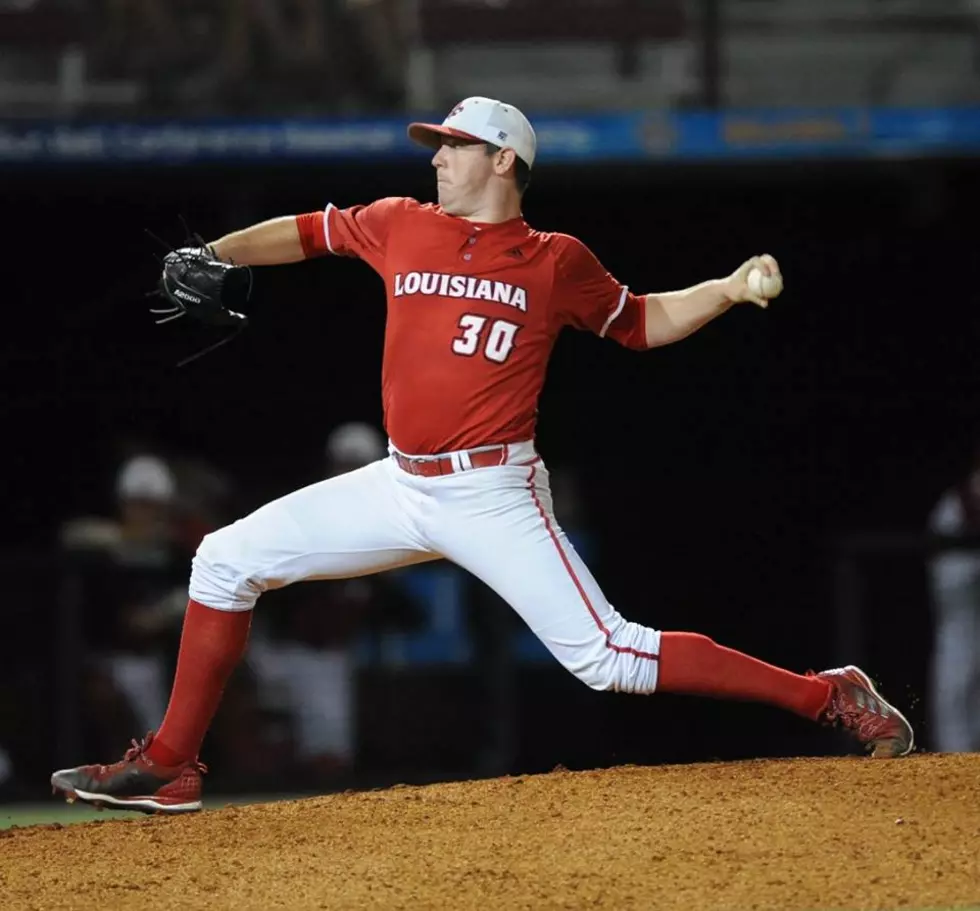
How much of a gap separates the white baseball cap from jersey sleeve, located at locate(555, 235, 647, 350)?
0.27 metres

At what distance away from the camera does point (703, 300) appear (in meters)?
5.03

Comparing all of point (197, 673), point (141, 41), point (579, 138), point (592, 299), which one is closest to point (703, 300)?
point (592, 299)

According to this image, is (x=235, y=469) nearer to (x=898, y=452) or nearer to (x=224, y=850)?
(x=898, y=452)

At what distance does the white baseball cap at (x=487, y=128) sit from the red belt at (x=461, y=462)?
0.78 meters

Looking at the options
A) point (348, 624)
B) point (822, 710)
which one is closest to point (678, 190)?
point (348, 624)

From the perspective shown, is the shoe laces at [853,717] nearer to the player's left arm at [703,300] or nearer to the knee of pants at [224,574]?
the player's left arm at [703,300]

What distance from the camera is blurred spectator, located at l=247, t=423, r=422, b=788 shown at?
8.11 metres

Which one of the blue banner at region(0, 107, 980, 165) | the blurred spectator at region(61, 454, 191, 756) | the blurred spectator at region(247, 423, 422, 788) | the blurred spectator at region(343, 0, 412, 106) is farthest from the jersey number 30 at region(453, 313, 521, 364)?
the blurred spectator at region(343, 0, 412, 106)

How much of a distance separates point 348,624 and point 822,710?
3525mm

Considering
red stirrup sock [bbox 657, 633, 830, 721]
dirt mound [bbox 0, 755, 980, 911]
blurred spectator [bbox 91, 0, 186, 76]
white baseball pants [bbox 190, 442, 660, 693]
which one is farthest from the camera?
blurred spectator [bbox 91, 0, 186, 76]

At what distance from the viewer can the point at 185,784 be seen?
201 inches

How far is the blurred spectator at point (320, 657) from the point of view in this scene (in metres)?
8.11

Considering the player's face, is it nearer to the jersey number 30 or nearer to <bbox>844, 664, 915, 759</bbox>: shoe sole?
the jersey number 30

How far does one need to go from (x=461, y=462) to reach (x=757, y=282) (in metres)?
0.88
